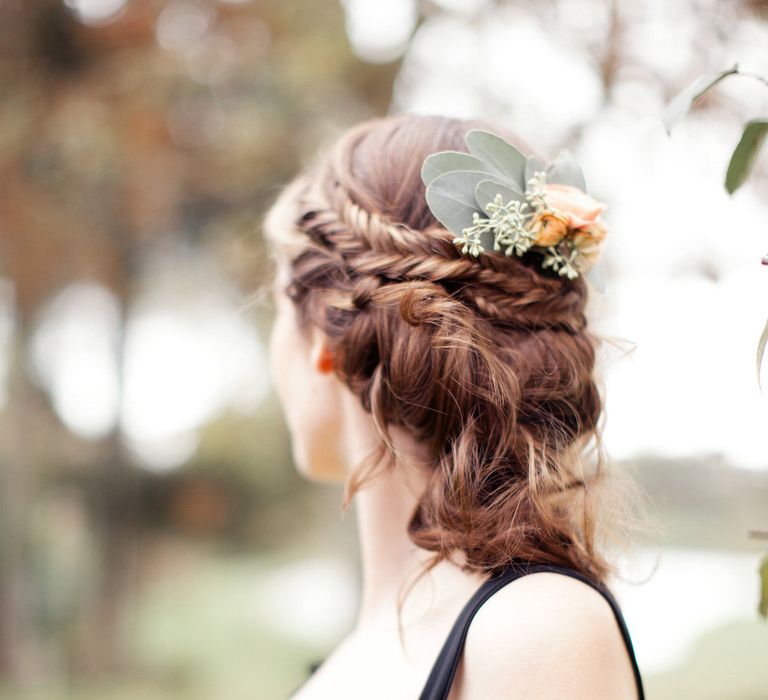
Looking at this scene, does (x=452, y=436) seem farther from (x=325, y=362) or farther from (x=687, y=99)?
(x=687, y=99)

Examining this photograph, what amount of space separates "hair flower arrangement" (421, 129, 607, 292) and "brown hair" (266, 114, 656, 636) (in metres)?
0.04

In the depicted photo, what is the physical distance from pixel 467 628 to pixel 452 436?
1.11ft

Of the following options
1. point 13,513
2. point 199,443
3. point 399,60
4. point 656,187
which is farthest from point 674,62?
point 199,443

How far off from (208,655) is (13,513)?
9.22 ft

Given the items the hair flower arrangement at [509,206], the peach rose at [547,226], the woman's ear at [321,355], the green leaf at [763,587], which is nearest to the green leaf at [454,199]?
the hair flower arrangement at [509,206]

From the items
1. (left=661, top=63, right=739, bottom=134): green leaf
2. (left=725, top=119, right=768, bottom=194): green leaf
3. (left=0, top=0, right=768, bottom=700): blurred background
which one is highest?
(left=661, top=63, right=739, bottom=134): green leaf

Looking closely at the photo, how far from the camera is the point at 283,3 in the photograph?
17.0 ft

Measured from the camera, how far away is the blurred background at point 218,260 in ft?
11.0

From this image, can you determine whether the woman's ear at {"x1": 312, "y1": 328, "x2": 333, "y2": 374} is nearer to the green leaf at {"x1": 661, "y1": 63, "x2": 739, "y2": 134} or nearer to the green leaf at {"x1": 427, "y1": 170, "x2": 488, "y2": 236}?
the green leaf at {"x1": 427, "y1": 170, "x2": 488, "y2": 236}

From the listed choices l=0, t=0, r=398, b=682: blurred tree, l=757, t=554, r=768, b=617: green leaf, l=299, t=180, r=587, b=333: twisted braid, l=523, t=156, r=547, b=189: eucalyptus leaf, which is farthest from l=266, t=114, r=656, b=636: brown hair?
l=0, t=0, r=398, b=682: blurred tree

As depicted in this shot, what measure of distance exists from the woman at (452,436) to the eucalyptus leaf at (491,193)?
79mm

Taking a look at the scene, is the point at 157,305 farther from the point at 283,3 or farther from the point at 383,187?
the point at 383,187

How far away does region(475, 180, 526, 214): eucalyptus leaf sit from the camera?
4.47 feet

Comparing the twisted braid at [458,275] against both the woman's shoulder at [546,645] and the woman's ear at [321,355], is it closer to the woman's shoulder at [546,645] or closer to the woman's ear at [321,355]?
the woman's ear at [321,355]
